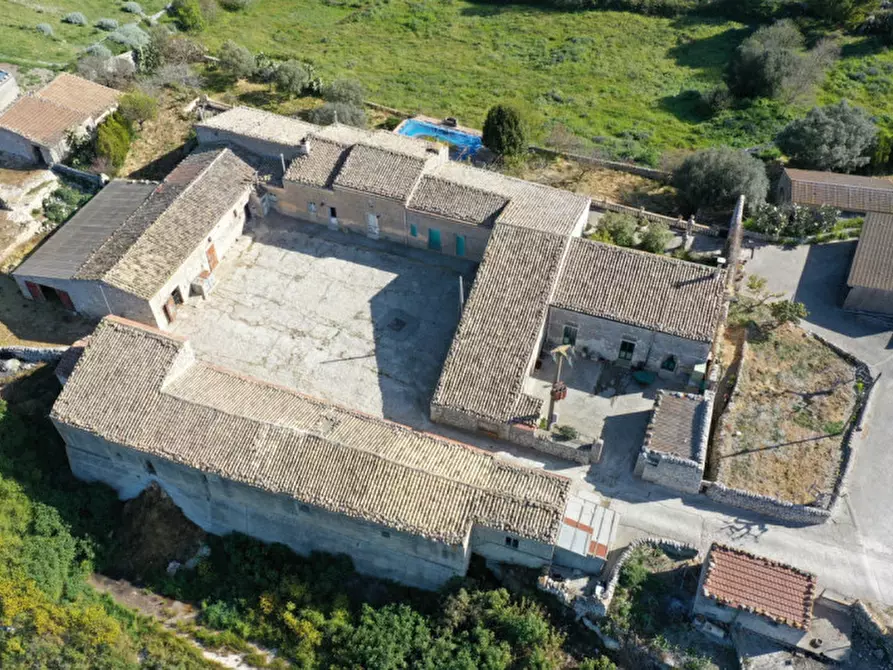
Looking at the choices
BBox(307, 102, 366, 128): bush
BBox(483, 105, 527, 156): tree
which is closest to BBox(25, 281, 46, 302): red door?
BBox(307, 102, 366, 128): bush

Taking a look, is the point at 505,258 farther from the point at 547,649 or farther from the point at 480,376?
the point at 547,649

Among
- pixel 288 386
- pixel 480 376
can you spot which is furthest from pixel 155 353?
pixel 480 376

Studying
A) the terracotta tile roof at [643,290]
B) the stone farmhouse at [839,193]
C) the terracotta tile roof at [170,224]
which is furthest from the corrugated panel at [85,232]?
the stone farmhouse at [839,193]

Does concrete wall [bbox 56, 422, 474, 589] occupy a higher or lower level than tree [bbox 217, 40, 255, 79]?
lower

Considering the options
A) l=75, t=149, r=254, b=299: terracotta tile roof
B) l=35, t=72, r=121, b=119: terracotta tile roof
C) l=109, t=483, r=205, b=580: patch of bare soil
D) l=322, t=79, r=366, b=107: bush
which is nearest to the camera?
l=109, t=483, r=205, b=580: patch of bare soil

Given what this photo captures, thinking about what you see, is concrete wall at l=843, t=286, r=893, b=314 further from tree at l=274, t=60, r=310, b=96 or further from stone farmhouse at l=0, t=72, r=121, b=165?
stone farmhouse at l=0, t=72, r=121, b=165

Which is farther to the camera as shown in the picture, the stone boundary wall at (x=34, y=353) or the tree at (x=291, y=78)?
the tree at (x=291, y=78)

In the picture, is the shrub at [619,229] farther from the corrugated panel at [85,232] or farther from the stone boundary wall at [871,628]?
the corrugated panel at [85,232]
